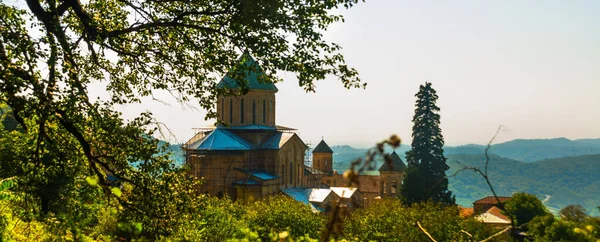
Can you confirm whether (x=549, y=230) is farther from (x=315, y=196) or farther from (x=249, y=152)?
(x=249, y=152)

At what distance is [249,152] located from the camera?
33.8 m

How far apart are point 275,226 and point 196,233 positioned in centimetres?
741

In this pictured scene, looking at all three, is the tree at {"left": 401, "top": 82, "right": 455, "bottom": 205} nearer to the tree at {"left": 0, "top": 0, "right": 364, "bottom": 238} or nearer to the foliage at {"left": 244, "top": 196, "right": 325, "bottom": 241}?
the foliage at {"left": 244, "top": 196, "right": 325, "bottom": 241}

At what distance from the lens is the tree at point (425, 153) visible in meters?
32.6

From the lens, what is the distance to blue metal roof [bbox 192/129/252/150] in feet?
107

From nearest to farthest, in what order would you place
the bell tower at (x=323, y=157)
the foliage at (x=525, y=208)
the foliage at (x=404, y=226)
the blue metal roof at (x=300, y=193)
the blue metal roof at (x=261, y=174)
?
the foliage at (x=404, y=226), the foliage at (x=525, y=208), the blue metal roof at (x=261, y=174), the blue metal roof at (x=300, y=193), the bell tower at (x=323, y=157)

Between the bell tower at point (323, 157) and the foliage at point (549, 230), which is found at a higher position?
the bell tower at point (323, 157)

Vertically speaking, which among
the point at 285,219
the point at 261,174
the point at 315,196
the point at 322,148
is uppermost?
the point at 322,148

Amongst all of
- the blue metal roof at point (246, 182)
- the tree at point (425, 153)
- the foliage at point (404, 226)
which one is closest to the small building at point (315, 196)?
the blue metal roof at point (246, 182)

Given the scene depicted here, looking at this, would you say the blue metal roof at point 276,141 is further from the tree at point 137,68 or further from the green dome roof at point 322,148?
the tree at point 137,68

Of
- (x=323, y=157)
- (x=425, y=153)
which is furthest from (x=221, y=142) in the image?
(x=323, y=157)

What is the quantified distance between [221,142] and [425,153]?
42.4 ft

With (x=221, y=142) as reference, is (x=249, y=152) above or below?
below

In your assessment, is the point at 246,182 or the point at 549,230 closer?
the point at 549,230
